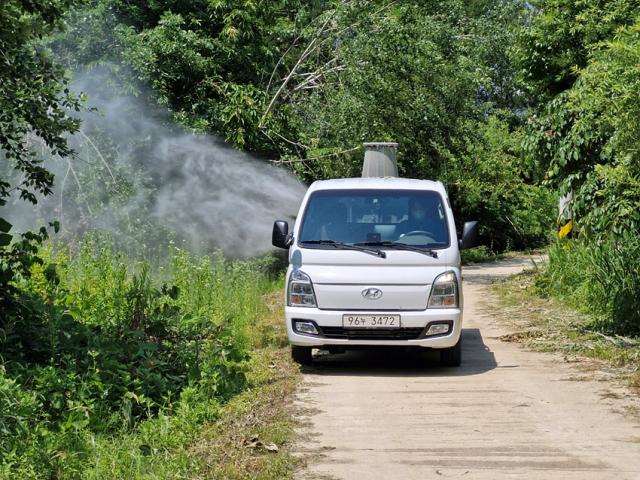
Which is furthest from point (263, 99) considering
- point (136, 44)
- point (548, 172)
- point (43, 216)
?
point (548, 172)

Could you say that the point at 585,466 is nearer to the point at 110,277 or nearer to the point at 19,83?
the point at 19,83

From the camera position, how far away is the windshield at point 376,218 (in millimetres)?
11898

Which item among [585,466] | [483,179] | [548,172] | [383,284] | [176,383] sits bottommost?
[585,466]

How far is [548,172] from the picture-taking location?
16.7 meters

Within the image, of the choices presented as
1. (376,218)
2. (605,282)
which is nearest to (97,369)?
(376,218)

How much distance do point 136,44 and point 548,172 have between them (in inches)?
346

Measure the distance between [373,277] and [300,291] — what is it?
0.79 metres

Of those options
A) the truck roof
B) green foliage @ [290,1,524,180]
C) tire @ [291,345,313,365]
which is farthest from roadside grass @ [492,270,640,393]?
green foliage @ [290,1,524,180]

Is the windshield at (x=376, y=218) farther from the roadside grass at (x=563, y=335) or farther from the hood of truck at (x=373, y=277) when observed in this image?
the roadside grass at (x=563, y=335)

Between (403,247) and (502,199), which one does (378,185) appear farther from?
(502,199)

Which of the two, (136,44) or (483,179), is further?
(483,179)

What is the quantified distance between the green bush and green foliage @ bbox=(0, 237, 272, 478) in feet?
15.6

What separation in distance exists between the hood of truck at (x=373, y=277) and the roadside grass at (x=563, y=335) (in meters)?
2.10

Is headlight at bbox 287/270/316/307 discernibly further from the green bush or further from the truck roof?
the green bush
